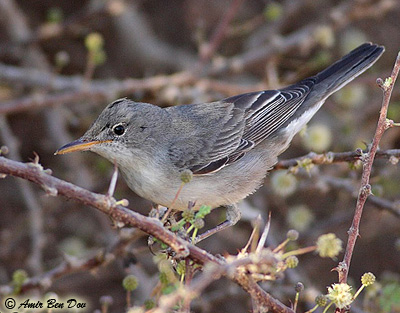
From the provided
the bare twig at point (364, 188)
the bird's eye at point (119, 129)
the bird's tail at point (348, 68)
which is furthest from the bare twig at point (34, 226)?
the bare twig at point (364, 188)

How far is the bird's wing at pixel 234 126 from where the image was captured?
432 cm

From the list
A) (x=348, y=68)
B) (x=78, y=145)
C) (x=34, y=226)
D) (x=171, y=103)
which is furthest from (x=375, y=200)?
(x=34, y=226)

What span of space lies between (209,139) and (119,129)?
2.42 feet

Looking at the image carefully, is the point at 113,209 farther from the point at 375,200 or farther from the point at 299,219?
the point at 299,219

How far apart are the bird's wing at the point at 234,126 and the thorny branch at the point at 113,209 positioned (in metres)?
1.71

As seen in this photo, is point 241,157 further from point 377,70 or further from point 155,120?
point 377,70

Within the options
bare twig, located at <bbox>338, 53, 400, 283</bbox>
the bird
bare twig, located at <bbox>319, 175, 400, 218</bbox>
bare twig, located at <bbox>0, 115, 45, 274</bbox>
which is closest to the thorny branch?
bare twig, located at <bbox>338, 53, 400, 283</bbox>

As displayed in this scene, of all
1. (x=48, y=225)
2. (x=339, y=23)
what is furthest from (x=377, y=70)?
(x=48, y=225)

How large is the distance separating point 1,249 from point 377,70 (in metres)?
5.02

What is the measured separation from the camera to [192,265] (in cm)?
259

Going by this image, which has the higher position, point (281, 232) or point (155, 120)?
point (155, 120)

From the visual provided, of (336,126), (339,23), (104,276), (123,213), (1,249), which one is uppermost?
(339,23)

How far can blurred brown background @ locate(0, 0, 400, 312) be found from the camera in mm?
5379

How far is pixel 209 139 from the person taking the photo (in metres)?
4.52
